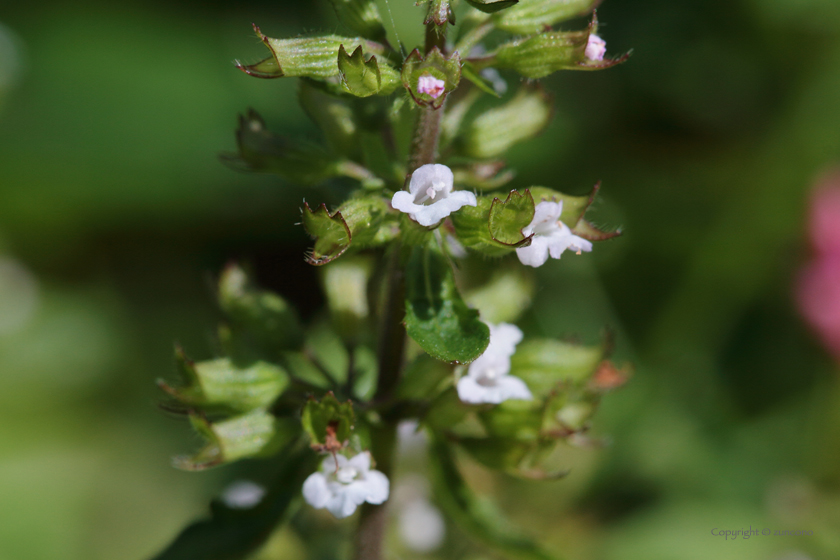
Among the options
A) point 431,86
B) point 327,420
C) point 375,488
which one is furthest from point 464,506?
point 431,86

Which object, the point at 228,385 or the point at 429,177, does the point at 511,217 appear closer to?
the point at 429,177

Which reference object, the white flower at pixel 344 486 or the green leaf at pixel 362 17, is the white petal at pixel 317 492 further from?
the green leaf at pixel 362 17

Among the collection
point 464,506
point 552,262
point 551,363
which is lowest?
point 552,262

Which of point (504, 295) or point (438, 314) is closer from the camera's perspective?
point (438, 314)

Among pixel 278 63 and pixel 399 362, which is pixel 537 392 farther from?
pixel 278 63

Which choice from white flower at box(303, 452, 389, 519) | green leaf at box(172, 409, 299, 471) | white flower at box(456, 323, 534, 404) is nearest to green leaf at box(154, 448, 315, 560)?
green leaf at box(172, 409, 299, 471)

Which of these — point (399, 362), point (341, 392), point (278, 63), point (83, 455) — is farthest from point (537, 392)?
point (83, 455)

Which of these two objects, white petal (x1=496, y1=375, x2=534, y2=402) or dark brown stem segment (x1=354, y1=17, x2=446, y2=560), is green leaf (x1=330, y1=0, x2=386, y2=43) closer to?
dark brown stem segment (x1=354, y1=17, x2=446, y2=560)
